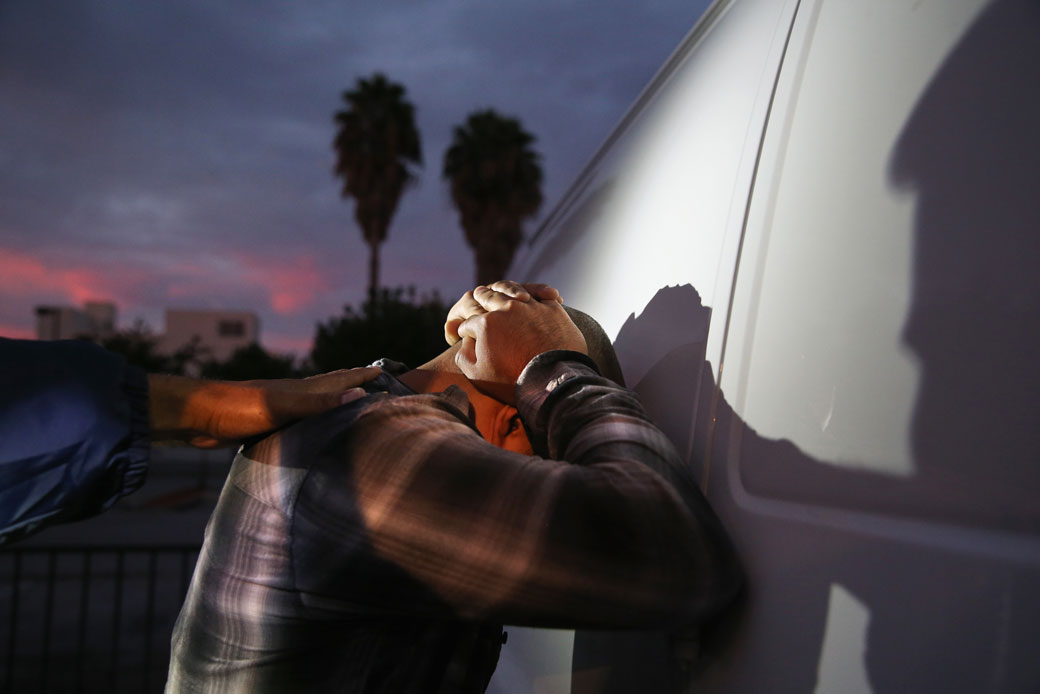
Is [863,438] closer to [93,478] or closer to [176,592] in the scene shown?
[93,478]

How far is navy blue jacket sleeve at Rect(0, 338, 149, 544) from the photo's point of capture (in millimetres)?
871

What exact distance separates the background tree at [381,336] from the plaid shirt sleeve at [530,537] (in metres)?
13.4

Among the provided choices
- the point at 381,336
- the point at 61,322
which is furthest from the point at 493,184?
the point at 61,322

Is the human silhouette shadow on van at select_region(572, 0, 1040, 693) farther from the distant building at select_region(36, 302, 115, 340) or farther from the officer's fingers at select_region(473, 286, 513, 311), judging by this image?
the distant building at select_region(36, 302, 115, 340)

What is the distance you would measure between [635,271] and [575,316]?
17cm

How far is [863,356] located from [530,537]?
467mm

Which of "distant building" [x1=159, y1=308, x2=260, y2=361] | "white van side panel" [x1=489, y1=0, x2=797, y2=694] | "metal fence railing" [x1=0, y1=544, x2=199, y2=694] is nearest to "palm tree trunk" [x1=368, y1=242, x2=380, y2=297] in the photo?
"metal fence railing" [x1=0, y1=544, x2=199, y2=694]

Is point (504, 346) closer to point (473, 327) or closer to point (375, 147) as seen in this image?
point (473, 327)

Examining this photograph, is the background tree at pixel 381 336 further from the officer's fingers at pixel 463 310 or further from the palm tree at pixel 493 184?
the officer's fingers at pixel 463 310

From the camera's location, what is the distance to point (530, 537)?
92 centimetres

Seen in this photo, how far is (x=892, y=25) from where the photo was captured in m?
0.97

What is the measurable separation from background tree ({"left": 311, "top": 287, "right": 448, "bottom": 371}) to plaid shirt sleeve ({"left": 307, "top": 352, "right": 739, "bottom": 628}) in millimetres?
13424

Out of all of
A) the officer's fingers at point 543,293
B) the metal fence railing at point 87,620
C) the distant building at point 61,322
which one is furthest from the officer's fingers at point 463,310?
the distant building at point 61,322

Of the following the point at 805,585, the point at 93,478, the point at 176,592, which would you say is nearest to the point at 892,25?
the point at 805,585
